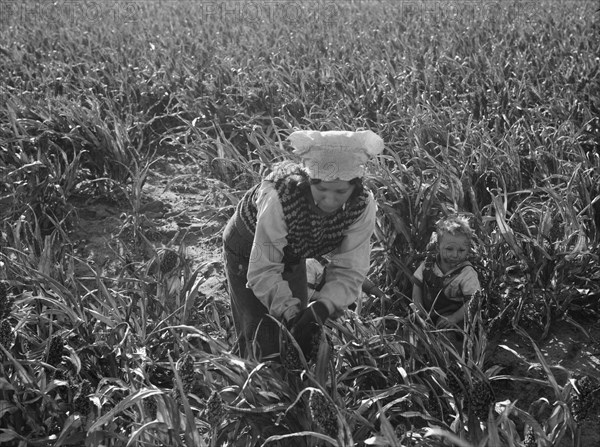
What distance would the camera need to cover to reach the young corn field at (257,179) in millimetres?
2191

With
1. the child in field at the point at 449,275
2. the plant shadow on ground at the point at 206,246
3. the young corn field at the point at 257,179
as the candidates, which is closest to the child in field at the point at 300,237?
the young corn field at the point at 257,179

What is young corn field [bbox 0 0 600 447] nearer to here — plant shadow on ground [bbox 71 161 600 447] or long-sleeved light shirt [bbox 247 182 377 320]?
plant shadow on ground [bbox 71 161 600 447]

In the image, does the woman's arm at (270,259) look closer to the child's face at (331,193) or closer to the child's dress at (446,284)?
the child's face at (331,193)

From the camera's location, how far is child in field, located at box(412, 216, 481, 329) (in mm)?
2963

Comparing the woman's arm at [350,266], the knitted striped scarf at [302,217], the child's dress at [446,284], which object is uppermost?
the knitted striped scarf at [302,217]

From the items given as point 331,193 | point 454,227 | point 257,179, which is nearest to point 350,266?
point 331,193

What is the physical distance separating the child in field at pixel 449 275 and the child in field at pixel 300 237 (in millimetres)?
528

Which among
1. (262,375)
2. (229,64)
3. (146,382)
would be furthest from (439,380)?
(229,64)

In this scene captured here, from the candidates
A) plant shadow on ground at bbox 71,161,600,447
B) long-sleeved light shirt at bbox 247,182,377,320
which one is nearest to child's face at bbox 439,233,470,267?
plant shadow on ground at bbox 71,161,600,447

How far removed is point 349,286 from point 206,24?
5.45 metres

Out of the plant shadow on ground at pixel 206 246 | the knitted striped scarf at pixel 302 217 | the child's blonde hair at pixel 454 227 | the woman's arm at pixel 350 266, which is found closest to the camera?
the knitted striped scarf at pixel 302 217

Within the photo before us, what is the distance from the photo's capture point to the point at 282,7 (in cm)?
860

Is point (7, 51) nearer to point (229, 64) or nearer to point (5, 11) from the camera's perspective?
point (229, 64)

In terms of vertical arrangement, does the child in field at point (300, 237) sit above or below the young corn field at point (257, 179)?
above
